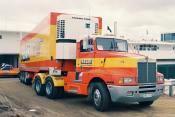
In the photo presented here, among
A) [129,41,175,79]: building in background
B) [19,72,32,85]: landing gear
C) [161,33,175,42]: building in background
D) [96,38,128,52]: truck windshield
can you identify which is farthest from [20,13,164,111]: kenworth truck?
[161,33,175,42]: building in background

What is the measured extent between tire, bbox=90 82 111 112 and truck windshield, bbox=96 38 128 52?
158 cm

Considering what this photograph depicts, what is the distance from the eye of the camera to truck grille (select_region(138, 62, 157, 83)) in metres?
12.5

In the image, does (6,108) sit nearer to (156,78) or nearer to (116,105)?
(116,105)

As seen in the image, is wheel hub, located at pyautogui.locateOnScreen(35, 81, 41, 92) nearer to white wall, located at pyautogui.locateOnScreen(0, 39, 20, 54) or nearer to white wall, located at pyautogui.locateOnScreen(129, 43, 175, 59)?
white wall, located at pyautogui.locateOnScreen(0, 39, 20, 54)

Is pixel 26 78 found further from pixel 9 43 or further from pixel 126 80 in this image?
pixel 9 43

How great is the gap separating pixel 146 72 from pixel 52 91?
4.80m

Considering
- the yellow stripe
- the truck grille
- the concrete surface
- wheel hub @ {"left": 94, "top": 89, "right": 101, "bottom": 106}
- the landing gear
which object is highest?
the yellow stripe

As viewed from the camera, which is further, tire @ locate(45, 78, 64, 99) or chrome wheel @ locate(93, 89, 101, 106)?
tire @ locate(45, 78, 64, 99)

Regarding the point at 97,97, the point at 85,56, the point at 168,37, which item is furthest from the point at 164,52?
the point at 97,97

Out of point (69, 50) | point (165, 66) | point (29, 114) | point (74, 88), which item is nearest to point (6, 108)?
point (29, 114)

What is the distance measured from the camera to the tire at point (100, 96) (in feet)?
40.8

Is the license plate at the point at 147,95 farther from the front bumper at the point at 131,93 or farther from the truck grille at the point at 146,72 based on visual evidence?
the truck grille at the point at 146,72

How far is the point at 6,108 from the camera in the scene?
496 inches

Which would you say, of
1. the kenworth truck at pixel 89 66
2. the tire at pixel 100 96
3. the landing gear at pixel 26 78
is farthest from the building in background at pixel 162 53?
the tire at pixel 100 96
